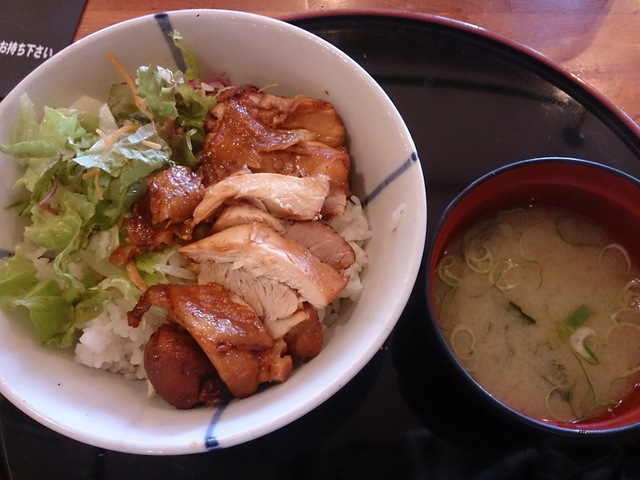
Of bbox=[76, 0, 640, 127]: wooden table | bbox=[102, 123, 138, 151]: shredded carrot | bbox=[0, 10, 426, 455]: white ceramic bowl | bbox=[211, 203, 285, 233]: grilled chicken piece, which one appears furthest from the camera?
bbox=[76, 0, 640, 127]: wooden table

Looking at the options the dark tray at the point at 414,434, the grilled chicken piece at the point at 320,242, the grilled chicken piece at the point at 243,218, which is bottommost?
the dark tray at the point at 414,434

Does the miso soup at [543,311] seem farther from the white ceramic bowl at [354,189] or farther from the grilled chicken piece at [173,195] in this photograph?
the grilled chicken piece at [173,195]

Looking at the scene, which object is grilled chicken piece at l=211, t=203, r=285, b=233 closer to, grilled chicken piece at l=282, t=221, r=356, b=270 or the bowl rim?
grilled chicken piece at l=282, t=221, r=356, b=270

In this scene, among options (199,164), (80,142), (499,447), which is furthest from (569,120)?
(80,142)

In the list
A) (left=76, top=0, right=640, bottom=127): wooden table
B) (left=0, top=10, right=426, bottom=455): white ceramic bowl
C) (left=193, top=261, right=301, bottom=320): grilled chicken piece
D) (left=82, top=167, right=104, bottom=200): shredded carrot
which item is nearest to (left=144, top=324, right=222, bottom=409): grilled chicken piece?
(left=0, top=10, right=426, bottom=455): white ceramic bowl

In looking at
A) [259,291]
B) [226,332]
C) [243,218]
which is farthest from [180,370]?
[243,218]

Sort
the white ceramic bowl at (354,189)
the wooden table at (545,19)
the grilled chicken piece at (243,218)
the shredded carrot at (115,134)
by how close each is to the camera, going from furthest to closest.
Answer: the wooden table at (545,19) < the shredded carrot at (115,134) < the grilled chicken piece at (243,218) < the white ceramic bowl at (354,189)

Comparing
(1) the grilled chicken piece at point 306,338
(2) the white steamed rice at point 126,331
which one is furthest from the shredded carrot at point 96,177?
(1) the grilled chicken piece at point 306,338
